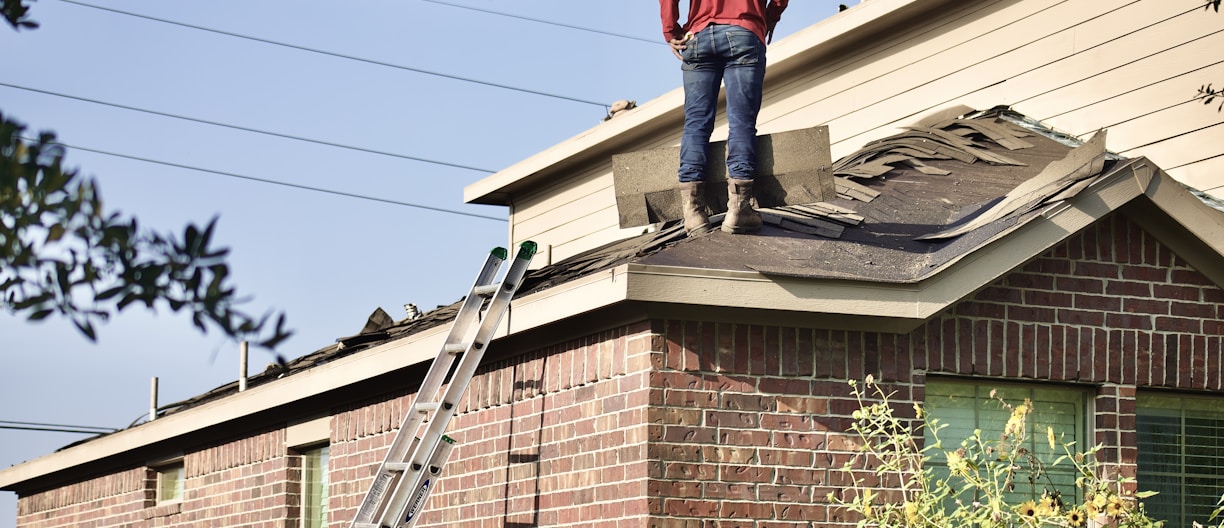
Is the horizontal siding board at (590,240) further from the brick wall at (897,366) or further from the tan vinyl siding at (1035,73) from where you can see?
the brick wall at (897,366)

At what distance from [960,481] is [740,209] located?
6.29 feet

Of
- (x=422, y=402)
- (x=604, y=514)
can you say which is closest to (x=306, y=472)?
(x=422, y=402)

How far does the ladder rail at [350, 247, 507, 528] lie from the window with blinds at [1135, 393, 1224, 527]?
387cm

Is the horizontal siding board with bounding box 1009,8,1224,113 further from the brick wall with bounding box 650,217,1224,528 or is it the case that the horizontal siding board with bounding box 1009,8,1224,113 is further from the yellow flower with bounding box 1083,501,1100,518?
the yellow flower with bounding box 1083,501,1100,518

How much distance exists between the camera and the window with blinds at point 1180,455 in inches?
363

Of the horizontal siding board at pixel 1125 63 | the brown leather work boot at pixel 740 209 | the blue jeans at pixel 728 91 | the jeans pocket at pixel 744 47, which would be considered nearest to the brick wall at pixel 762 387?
the brown leather work boot at pixel 740 209

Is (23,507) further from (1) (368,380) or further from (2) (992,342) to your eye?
(2) (992,342)

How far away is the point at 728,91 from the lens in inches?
346

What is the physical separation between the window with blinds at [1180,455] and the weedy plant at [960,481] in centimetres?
40

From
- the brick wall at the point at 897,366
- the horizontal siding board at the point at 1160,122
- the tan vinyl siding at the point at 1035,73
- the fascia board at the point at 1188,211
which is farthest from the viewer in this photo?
the tan vinyl siding at the point at 1035,73

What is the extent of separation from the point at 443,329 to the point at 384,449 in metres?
1.56

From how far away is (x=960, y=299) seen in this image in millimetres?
8383

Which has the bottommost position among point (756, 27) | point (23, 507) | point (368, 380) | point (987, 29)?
point (23, 507)

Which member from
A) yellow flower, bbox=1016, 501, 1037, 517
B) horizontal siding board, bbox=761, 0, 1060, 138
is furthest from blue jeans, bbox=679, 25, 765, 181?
horizontal siding board, bbox=761, 0, 1060, 138
